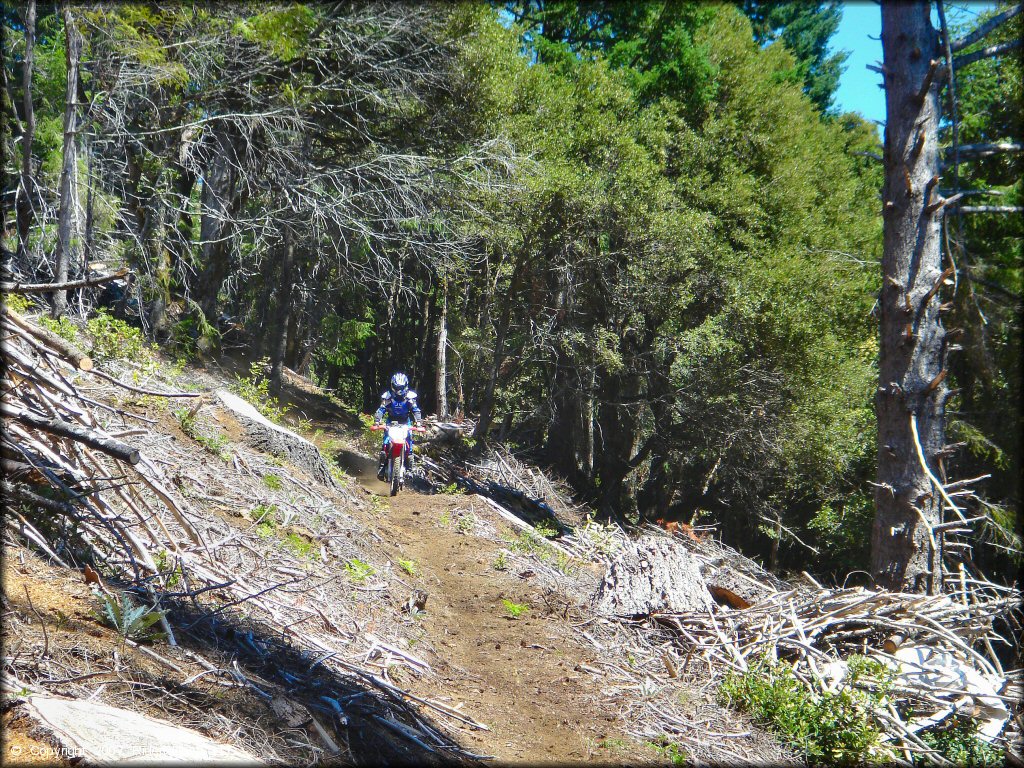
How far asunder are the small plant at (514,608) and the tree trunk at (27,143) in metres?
7.92

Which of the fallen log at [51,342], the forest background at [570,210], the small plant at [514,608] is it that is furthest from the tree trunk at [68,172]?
the small plant at [514,608]

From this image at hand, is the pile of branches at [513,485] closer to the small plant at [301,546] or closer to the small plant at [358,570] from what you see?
the small plant at [358,570]

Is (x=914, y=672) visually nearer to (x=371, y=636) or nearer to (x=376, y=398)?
(x=371, y=636)

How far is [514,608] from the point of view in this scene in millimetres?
8219

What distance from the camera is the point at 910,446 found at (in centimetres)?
628

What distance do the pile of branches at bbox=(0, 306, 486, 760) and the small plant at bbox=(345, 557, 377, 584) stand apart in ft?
5.59

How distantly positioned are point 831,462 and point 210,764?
643 inches

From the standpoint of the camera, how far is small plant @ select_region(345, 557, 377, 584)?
7.25m

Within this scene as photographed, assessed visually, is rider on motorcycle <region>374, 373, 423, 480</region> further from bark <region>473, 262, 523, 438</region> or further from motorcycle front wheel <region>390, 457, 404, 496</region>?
bark <region>473, 262, 523, 438</region>

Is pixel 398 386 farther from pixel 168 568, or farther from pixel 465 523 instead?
pixel 168 568

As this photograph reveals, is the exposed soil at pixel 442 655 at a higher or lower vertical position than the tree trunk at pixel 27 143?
lower

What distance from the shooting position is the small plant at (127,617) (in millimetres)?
4113

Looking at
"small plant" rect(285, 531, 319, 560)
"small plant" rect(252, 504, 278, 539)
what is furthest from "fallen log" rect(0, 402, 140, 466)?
"small plant" rect(285, 531, 319, 560)

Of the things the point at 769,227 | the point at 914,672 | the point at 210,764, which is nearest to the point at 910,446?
the point at 914,672
